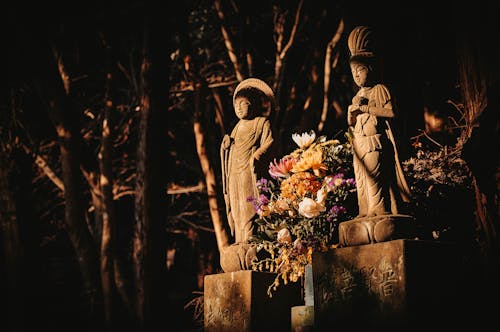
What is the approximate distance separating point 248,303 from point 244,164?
1483mm

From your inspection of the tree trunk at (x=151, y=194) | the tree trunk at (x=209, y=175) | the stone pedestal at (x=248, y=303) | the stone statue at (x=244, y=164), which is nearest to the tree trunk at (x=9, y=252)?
the tree trunk at (x=151, y=194)

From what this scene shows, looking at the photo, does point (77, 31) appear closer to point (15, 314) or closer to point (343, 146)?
point (15, 314)

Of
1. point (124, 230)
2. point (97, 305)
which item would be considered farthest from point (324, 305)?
point (124, 230)

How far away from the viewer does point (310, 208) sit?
5.44m

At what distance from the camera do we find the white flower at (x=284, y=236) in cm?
567

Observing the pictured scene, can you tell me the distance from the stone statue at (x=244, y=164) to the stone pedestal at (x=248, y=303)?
156mm

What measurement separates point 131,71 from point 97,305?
522cm

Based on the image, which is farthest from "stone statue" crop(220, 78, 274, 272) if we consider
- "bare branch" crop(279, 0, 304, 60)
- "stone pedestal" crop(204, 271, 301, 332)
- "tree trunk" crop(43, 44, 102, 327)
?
"tree trunk" crop(43, 44, 102, 327)

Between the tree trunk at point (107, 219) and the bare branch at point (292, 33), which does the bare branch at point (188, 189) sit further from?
the bare branch at point (292, 33)

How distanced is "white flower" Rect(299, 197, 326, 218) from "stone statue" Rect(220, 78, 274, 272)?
2.65 ft

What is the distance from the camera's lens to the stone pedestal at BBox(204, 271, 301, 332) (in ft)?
19.2

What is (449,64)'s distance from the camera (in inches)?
376

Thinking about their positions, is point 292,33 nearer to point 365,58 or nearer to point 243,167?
point 243,167

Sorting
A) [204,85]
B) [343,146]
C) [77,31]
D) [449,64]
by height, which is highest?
[77,31]
